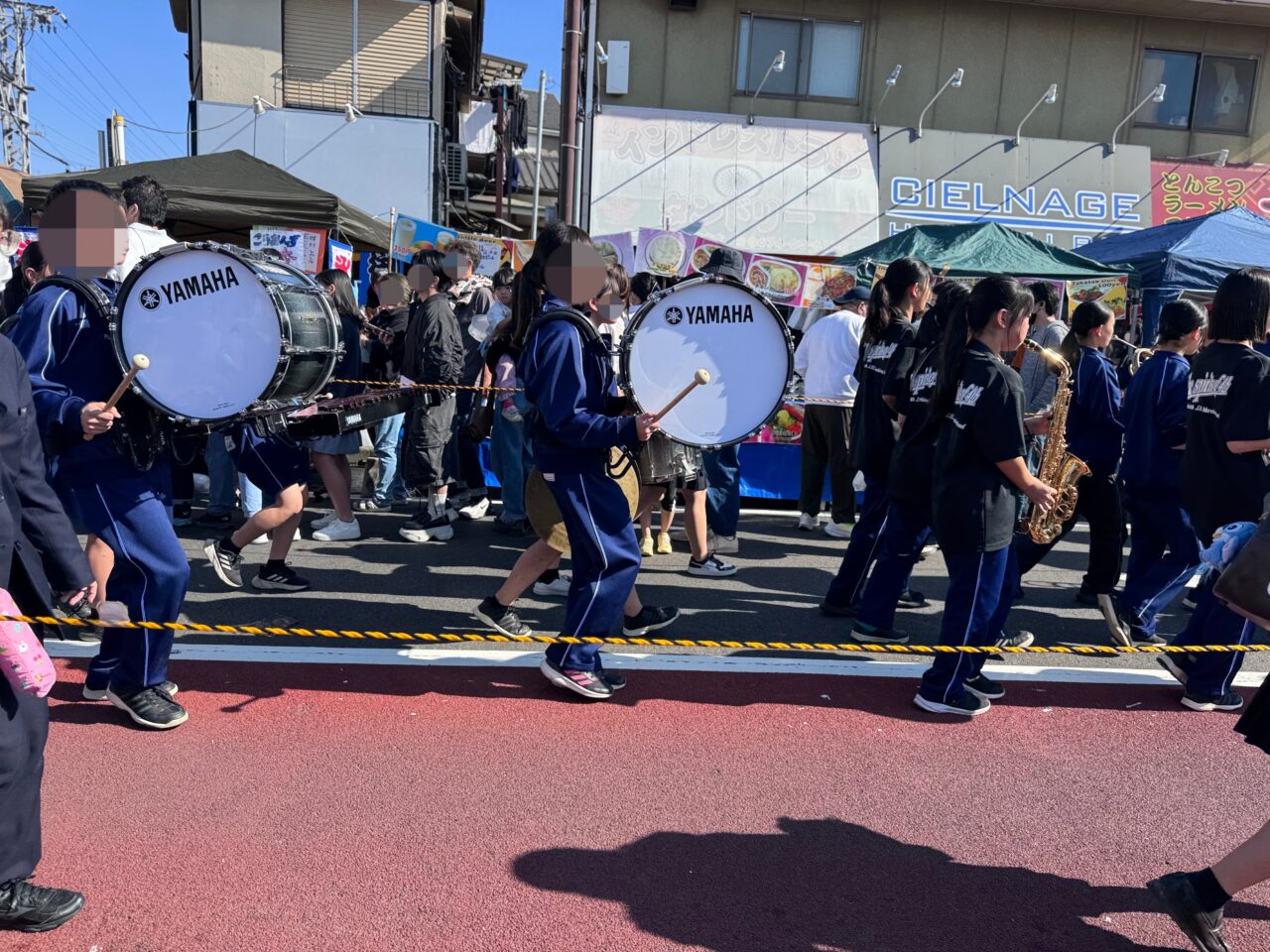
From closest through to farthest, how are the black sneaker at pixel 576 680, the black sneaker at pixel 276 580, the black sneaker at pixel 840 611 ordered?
the black sneaker at pixel 576 680, the black sneaker at pixel 840 611, the black sneaker at pixel 276 580

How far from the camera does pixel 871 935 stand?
2748mm

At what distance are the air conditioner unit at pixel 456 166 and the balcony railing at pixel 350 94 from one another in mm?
3085

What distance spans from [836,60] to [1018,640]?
1467 centimetres

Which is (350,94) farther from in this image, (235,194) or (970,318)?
(970,318)

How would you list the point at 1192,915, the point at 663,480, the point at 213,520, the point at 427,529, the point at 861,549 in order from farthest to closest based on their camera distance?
the point at 213,520
the point at 427,529
the point at 861,549
the point at 663,480
the point at 1192,915

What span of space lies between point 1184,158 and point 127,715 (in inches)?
782

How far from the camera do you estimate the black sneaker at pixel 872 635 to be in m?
5.02

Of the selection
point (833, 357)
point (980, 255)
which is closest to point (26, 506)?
point (833, 357)

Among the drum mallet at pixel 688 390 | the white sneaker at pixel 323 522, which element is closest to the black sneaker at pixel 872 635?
the drum mallet at pixel 688 390

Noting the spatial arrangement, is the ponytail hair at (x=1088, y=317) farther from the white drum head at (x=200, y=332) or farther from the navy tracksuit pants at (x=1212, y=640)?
the white drum head at (x=200, y=332)

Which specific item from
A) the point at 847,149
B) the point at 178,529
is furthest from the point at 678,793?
the point at 847,149

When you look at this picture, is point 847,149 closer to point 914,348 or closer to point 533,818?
point 914,348

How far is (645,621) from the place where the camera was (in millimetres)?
5098

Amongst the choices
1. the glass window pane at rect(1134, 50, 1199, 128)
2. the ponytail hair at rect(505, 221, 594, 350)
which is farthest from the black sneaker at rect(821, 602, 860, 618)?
the glass window pane at rect(1134, 50, 1199, 128)
